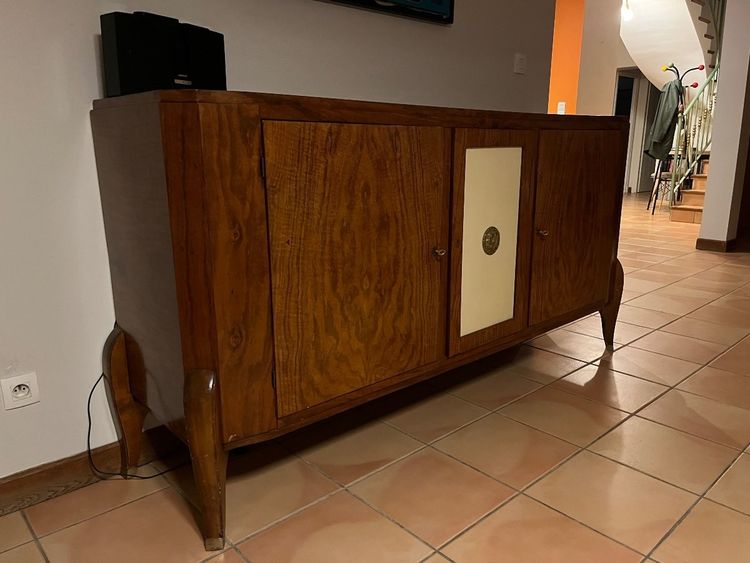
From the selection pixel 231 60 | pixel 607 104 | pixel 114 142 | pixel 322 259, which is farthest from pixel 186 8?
pixel 607 104

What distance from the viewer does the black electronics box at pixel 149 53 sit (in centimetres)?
125

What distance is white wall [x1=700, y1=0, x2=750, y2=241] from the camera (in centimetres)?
416

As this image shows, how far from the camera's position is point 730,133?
4328mm

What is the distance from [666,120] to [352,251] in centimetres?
637

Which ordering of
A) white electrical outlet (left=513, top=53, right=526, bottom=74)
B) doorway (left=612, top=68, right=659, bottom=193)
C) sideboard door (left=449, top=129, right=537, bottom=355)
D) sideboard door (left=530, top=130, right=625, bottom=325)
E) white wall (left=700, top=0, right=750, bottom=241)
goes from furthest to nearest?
doorway (left=612, top=68, right=659, bottom=193) → white wall (left=700, top=0, right=750, bottom=241) → white electrical outlet (left=513, top=53, right=526, bottom=74) → sideboard door (left=530, top=130, right=625, bottom=325) → sideboard door (left=449, top=129, right=537, bottom=355)

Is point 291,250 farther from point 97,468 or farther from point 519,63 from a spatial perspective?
Answer: point 519,63

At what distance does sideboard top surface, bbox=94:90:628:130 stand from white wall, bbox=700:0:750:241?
3330mm

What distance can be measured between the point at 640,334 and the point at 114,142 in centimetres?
227

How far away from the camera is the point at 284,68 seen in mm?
1761

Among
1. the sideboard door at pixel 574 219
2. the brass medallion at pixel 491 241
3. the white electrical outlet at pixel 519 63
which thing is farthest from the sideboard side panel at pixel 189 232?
the white electrical outlet at pixel 519 63

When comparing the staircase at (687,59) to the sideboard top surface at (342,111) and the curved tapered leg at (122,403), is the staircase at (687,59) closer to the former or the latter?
the sideboard top surface at (342,111)

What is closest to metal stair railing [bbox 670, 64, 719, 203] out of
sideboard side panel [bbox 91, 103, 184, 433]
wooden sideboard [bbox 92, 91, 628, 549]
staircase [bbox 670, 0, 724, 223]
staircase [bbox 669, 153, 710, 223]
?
staircase [bbox 670, 0, 724, 223]

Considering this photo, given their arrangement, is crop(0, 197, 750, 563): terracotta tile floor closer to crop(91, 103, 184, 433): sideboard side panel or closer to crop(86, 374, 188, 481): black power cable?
crop(86, 374, 188, 481): black power cable

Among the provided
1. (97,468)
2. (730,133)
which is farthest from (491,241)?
(730,133)
